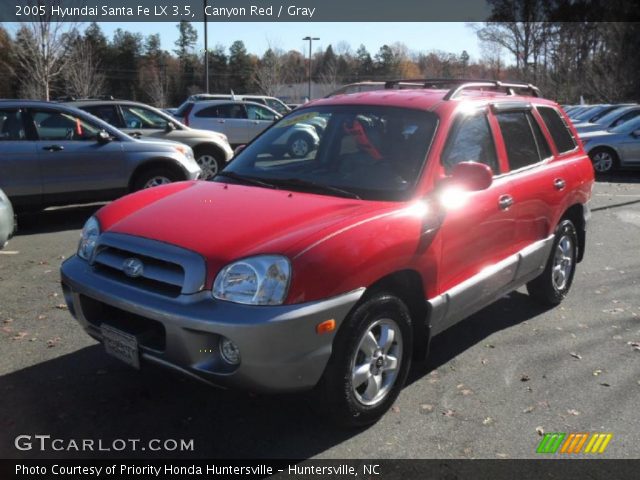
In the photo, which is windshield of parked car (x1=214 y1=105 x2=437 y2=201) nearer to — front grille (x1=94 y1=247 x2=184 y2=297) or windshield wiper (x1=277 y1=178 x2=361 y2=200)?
windshield wiper (x1=277 y1=178 x2=361 y2=200)

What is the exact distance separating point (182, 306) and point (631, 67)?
129 ft

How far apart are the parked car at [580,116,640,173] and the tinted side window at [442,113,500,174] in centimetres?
1203

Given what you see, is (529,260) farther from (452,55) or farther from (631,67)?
(452,55)

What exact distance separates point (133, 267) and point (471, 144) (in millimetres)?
2415

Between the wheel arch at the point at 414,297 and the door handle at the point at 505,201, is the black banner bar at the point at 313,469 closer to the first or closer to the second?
the wheel arch at the point at 414,297

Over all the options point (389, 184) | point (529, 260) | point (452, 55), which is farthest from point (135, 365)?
point (452, 55)

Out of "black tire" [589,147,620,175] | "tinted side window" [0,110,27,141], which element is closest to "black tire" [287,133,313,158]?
"tinted side window" [0,110,27,141]

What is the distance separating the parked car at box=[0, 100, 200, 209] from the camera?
26.1ft

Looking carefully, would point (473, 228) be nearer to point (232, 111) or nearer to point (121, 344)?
point (121, 344)

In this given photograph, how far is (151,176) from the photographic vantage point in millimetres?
9094

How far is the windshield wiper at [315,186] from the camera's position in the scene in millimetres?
3656

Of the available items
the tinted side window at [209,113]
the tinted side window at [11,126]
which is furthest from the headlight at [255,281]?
the tinted side window at [209,113]

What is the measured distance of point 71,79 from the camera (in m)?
37.3

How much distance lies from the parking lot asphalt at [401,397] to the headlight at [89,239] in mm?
876
